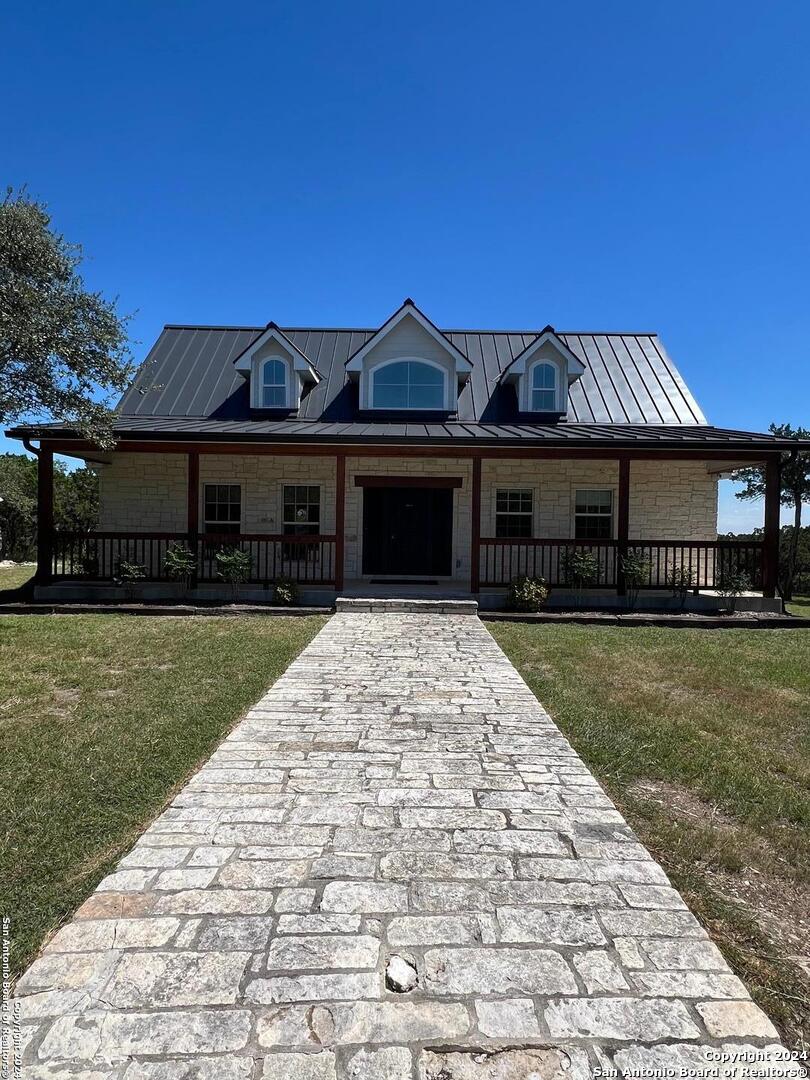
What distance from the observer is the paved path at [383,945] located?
182 cm

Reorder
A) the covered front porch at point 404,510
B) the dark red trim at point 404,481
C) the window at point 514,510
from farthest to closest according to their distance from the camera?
1. the window at point 514,510
2. the dark red trim at point 404,481
3. the covered front porch at point 404,510

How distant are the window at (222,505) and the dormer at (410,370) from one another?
3.89 m

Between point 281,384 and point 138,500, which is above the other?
point 281,384

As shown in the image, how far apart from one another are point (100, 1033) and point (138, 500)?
13.4 metres

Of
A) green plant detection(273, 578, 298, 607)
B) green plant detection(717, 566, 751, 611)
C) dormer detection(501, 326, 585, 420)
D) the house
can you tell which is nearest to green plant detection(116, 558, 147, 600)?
the house

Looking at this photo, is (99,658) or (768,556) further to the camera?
(768,556)

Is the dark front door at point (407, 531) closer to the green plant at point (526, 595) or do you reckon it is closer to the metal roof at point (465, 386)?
the metal roof at point (465, 386)

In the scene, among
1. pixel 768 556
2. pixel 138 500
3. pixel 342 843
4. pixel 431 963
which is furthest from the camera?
pixel 138 500

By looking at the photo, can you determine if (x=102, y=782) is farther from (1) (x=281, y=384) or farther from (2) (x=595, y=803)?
(1) (x=281, y=384)

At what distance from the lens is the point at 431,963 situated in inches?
85.6

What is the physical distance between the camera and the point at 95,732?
454 cm

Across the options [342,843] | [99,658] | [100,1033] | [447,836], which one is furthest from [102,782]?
[99,658]

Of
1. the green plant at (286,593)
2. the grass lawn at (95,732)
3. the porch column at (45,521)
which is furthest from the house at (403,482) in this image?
the grass lawn at (95,732)

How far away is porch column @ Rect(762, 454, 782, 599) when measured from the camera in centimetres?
1137
